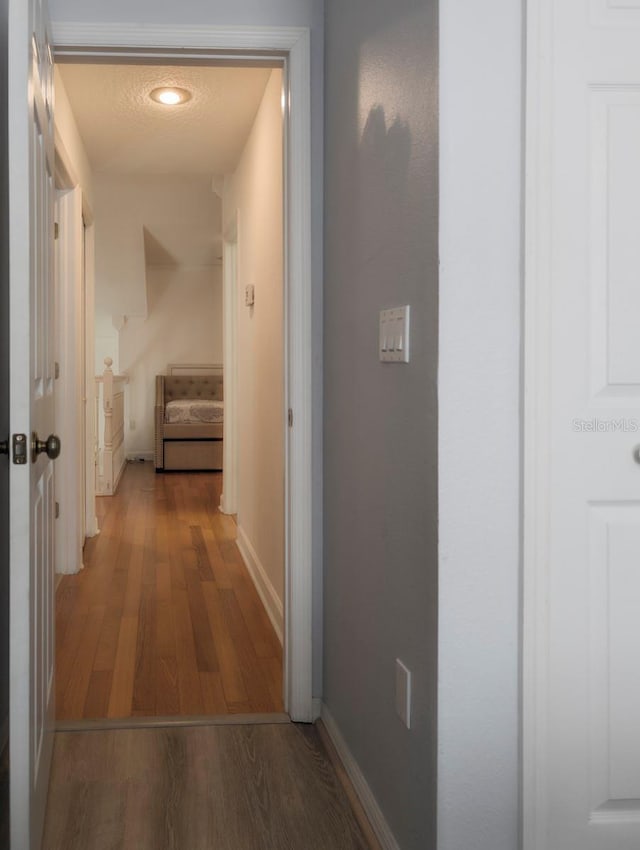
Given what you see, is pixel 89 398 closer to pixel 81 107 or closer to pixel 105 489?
pixel 105 489

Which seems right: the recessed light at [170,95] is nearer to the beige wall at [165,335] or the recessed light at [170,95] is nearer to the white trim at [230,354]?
the white trim at [230,354]

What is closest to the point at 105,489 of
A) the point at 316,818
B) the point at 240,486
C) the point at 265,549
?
the point at 240,486

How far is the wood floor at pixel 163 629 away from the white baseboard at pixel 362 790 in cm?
Answer: 35

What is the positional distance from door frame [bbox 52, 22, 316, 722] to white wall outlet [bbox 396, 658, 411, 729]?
36.6 inches

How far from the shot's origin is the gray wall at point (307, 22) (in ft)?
8.65

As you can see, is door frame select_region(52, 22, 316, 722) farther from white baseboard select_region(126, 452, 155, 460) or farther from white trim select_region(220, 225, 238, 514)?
white baseboard select_region(126, 452, 155, 460)

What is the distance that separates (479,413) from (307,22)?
5.40 feet

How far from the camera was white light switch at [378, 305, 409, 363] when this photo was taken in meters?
1.79

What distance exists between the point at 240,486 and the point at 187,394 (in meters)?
4.70

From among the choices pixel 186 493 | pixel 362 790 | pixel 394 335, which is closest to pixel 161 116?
pixel 394 335

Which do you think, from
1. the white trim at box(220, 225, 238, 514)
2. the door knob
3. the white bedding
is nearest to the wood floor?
the white trim at box(220, 225, 238, 514)

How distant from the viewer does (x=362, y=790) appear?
7.27ft

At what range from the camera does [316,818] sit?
86.4 inches

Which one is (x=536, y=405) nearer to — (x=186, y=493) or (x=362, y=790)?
(x=362, y=790)
